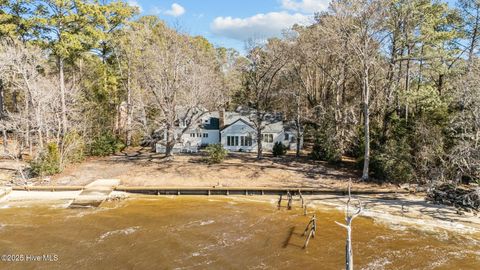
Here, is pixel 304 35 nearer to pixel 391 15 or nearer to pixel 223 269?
pixel 391 15

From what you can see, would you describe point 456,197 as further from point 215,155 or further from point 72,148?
point 72,148

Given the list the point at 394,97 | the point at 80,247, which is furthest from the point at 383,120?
the point at 80,247

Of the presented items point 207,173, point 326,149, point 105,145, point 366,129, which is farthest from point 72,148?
point 366,129

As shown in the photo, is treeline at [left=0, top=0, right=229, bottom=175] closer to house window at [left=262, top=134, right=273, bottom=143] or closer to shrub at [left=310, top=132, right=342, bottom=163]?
house window at [left=262, top=134, right=273, bottom=143]

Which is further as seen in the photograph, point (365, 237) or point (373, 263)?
point (365, 237)

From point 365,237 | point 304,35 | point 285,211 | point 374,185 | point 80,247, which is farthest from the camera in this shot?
point 304,35

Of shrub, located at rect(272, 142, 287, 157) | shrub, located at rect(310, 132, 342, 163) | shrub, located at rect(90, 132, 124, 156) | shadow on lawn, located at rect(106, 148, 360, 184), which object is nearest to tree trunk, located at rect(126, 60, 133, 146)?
shrub, located at rect(90, 132, 124, 156)
